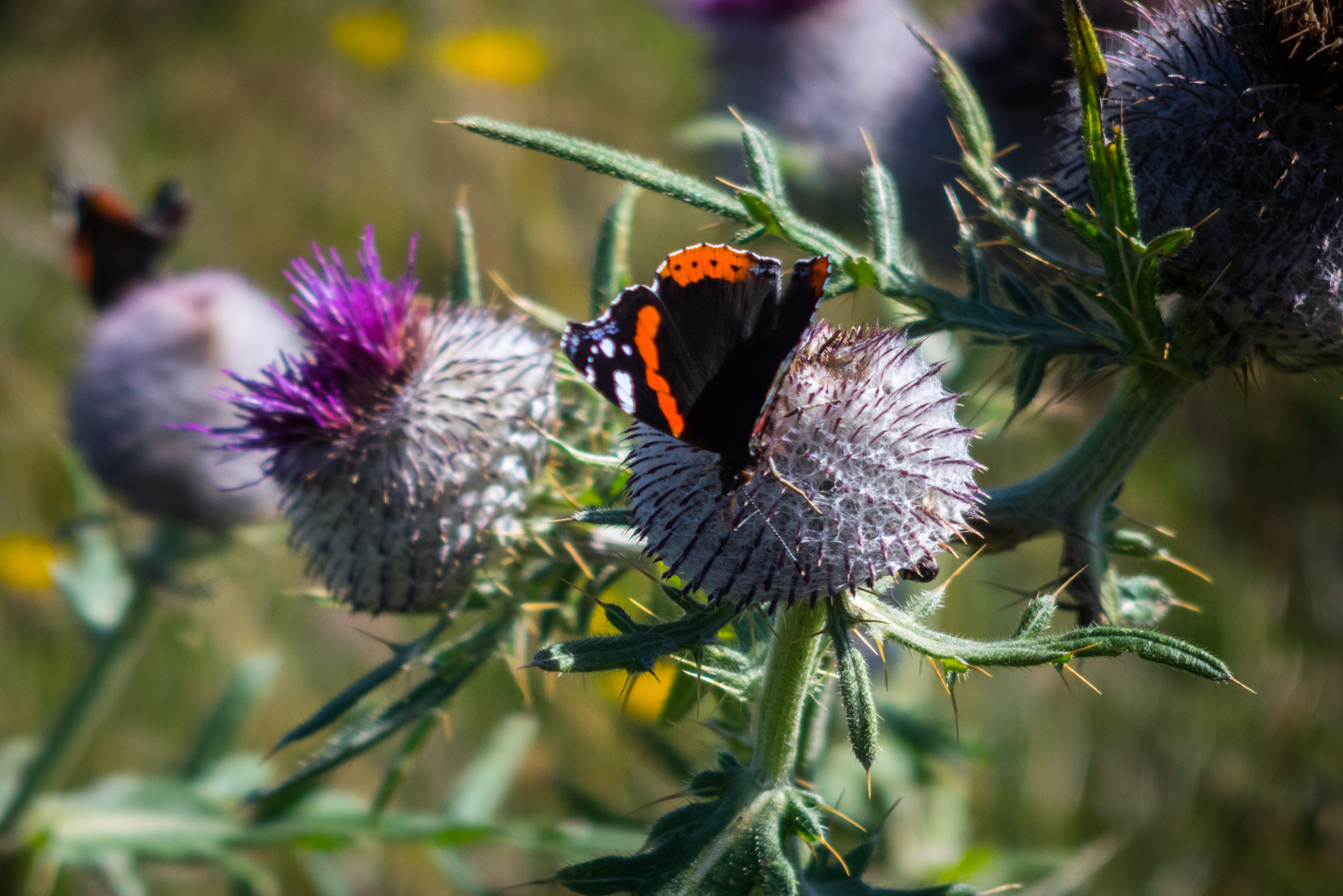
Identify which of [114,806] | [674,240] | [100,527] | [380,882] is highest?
[674,240]

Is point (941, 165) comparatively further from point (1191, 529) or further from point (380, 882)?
point (380, 882)

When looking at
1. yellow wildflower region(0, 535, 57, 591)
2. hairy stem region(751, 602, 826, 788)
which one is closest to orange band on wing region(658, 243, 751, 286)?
hairy stem region(751, 602, 826, 788)

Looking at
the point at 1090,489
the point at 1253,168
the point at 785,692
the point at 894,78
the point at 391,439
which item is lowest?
the point at 785,692

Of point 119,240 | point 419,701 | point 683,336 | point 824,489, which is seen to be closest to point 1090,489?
point 824,489

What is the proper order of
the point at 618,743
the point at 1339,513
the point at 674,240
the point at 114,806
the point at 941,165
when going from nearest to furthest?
1. the point at 114,806
2. the point at 941,165
3. the point at 618,743
4. the point at 1339,513
5. the point at 674,240

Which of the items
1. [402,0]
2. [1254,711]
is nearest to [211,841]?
[1254,711]

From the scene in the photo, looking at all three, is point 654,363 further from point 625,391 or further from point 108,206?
point 108,206
